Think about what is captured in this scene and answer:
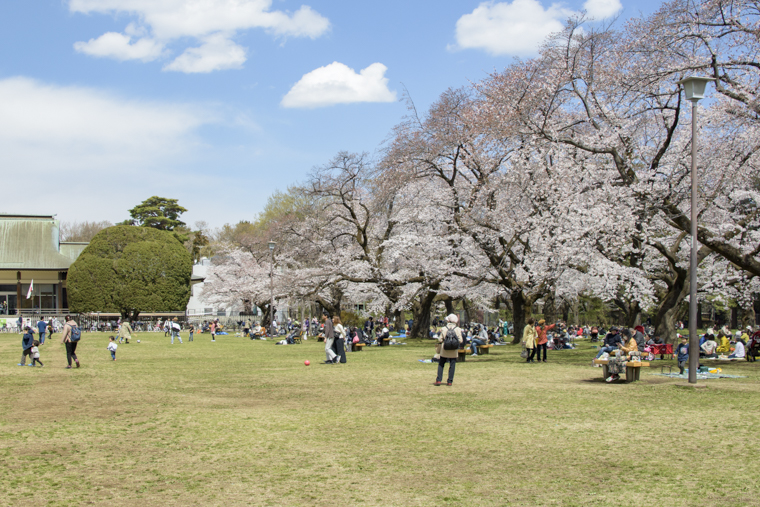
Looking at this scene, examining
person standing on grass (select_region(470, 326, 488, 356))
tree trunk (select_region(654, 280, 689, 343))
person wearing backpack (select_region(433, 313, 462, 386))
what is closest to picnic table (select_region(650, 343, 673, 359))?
tree trunk (select_region(654, 280, 689, 343))

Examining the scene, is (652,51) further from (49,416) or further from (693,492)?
(49,416)

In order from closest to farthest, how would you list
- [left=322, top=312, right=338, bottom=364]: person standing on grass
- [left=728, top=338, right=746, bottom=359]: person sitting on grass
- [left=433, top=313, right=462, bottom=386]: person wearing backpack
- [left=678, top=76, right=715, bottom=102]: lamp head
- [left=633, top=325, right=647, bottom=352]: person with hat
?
1. [left=678, top=76, right=715, bottom=102]: lamp head
2. [left=433, top=313, right=462, bottom=386]: person wearing backpack
3. [left=633, top=325, right=647, bottom=352]: person with hat
4. [left=322, top=312, right=338, bottom=364]: person standing on grass
5. [left=728, top=338, right=746, bottom=359]: person sitting on grass

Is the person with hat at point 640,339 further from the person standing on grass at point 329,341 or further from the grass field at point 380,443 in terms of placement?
the person standing on grass at point 329,341

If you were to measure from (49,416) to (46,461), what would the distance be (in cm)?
336

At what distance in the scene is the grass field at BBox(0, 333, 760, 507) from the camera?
5938 millimetres

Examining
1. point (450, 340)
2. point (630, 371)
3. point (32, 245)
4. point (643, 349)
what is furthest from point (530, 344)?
point (32, 245)

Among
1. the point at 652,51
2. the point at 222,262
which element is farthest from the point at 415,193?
the point at 222,262

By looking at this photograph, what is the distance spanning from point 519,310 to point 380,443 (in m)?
22.4

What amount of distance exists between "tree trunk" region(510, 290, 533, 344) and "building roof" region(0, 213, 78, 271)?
42.2 meters

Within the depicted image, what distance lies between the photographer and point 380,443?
8086 millimetres

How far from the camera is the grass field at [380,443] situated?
5938 mm

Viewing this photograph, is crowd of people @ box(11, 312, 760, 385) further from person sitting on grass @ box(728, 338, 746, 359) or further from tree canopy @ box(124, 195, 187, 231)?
tree canopy @ box(124, 195, 187, 231)

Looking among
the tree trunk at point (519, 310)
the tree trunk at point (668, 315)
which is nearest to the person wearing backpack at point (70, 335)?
the tree trunk at point (519, 310)

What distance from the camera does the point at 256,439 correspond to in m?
8.34
